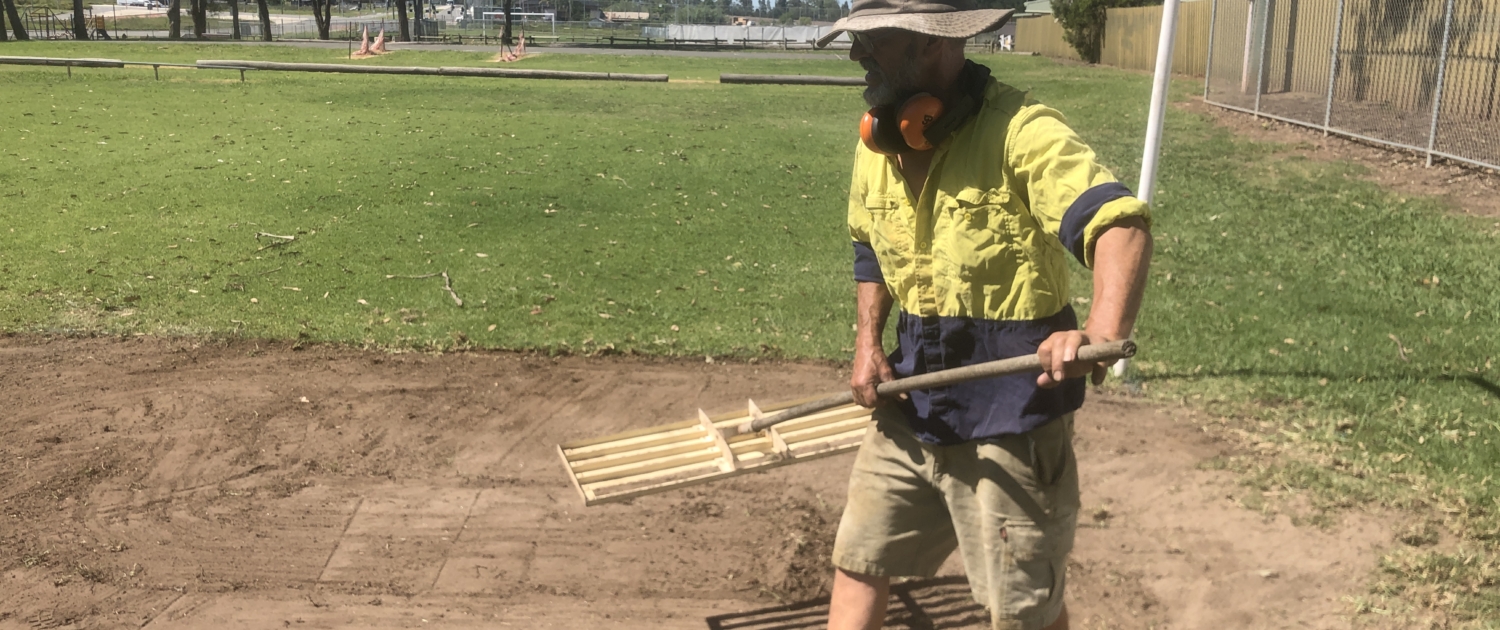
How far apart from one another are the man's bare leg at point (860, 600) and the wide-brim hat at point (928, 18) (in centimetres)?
A: 143

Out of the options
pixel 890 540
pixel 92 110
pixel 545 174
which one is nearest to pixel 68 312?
pixel 545 174

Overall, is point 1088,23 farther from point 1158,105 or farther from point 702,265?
point 1158,105

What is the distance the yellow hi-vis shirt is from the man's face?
0.17 metres

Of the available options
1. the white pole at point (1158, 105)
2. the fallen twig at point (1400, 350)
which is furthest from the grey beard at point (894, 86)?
the fallen twig at point (1400, 350)

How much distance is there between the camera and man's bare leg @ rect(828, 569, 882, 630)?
315 cm

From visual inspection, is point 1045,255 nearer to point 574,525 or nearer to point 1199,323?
point 574,525

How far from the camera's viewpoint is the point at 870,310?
3207mm

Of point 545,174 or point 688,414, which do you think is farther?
point 545,174

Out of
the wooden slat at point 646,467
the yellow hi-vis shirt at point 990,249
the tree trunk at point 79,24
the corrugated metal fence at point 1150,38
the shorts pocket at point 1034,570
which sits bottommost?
the wooden slat at point 646,467

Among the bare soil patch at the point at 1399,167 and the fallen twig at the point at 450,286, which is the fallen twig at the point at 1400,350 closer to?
the bare soil patch at the point at 1399,167

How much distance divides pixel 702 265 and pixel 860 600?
5.75 m

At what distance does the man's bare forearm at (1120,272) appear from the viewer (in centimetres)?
233

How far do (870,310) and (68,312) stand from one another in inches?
244

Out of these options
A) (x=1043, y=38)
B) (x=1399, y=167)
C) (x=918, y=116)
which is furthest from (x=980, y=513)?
(x=1043, y=38)
